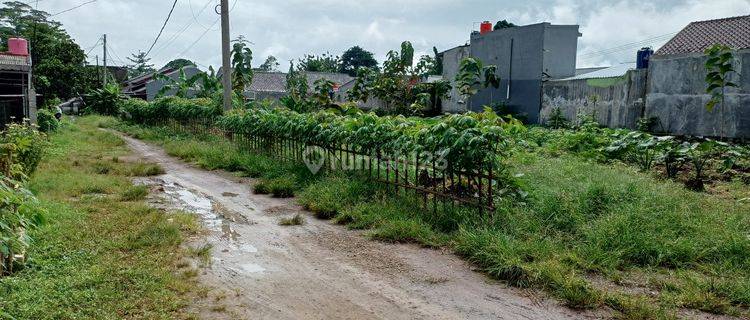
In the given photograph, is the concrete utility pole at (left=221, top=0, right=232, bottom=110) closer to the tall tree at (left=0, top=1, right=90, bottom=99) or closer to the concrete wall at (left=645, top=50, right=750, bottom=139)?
the concrete wall at (left=645, top=50, right=750, bottom=139)

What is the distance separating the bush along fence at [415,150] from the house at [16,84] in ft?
31.3

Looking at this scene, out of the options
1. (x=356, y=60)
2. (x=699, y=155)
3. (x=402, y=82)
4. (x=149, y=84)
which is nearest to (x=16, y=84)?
(x=402, y=82)

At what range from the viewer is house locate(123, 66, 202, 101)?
41.3 m

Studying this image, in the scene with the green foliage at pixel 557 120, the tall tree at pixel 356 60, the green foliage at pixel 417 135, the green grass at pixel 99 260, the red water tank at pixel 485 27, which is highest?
the tall tree at pixel 356 60

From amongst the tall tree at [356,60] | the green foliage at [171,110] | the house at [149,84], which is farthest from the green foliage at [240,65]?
the tall tree at [356,60]

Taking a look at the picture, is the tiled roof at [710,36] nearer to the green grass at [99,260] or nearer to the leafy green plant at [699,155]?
the leafy green plant at [699,155]

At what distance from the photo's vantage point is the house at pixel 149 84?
41.3 metres

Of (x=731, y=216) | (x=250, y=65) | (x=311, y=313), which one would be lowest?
(x=311, y=313)

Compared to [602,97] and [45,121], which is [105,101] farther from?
[602,97]

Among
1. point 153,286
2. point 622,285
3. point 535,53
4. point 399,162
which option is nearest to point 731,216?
point 622,285

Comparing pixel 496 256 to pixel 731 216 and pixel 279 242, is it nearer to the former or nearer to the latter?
pixel 279 242

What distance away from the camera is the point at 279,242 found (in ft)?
19.2

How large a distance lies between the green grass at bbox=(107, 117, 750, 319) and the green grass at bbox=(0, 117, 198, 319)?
2279 mm

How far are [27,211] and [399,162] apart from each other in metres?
4.37
